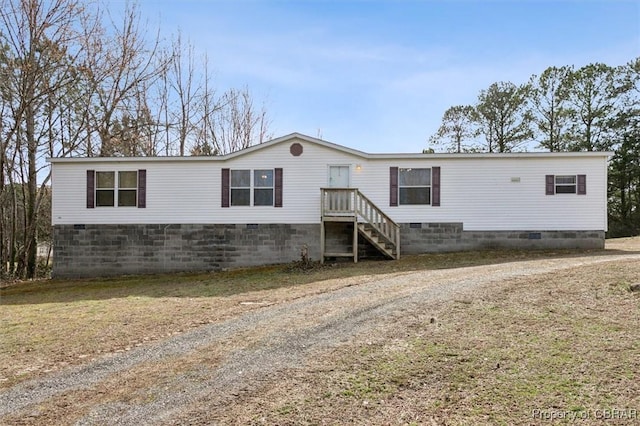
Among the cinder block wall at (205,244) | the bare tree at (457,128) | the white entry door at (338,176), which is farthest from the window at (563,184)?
the bare tree at (457,128)

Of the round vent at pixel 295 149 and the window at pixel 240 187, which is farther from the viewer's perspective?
the window at pixel 240 187

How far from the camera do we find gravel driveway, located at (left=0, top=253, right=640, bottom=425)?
11.8ft

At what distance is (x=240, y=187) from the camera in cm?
1336

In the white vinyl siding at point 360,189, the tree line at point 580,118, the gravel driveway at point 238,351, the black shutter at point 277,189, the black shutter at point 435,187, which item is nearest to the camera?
the gravel driveway at point 238,351

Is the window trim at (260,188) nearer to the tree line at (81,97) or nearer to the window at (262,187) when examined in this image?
the window at (262,187)

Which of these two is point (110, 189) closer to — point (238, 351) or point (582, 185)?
point (238, 351)

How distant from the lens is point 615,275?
7.05 m

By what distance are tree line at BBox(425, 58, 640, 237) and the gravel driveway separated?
2197 centimetres

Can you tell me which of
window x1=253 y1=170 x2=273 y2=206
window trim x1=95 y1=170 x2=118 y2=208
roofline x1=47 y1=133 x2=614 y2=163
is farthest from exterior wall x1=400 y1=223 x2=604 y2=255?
window trim x1=95 y1=170 x2=118 y2=208

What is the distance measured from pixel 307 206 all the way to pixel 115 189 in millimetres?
6659

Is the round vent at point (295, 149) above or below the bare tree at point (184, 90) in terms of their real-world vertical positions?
below

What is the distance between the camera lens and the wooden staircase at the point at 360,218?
12.4 meters

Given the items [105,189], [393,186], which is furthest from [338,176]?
[105,189]

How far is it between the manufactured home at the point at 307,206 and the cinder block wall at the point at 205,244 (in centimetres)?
3
